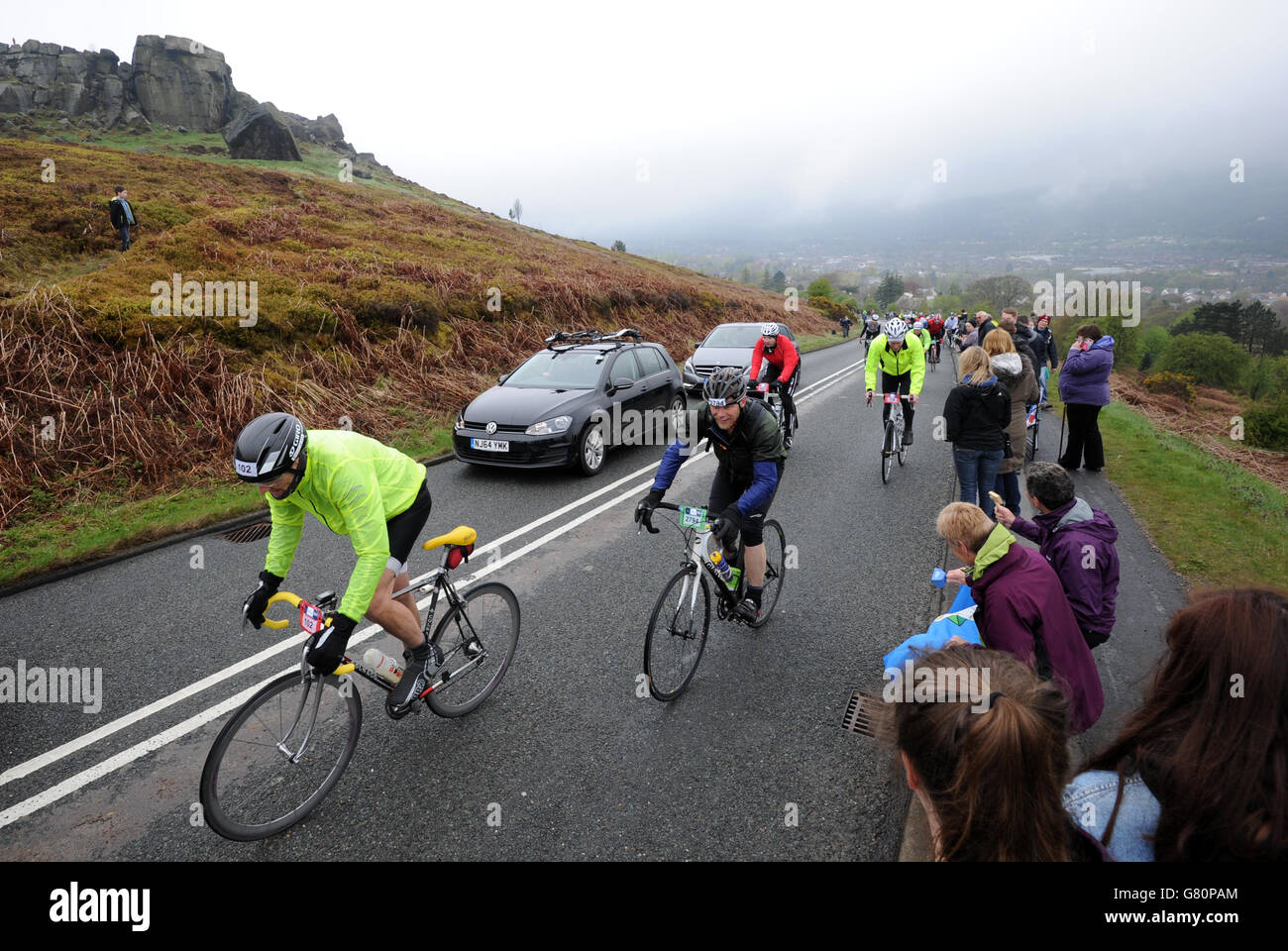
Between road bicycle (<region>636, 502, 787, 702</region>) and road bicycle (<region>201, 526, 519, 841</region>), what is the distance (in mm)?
1245

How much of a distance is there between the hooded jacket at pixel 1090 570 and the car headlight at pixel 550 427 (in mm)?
6336

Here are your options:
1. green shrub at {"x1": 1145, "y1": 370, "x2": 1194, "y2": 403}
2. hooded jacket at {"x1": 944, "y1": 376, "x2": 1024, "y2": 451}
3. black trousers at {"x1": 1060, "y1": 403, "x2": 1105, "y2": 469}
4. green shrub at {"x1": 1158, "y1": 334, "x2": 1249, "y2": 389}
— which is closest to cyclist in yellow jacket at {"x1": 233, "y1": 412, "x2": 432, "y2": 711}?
hooded jacket at {"x1": 944, "y1": 376, "x2": 1024, "y2": 451}

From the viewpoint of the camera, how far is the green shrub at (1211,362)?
164 feet

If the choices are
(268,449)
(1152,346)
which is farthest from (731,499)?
(1152,346)

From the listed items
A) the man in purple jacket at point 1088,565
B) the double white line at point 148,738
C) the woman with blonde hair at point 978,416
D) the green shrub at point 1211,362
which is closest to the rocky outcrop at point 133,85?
the double white line at point 148,738

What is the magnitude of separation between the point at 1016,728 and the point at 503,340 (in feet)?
55.4

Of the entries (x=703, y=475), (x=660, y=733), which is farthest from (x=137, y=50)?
(x=660, y=733)

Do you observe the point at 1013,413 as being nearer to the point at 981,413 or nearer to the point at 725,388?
the point at 981,413

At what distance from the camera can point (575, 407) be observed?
8891 mm

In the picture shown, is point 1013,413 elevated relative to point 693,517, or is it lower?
elevated

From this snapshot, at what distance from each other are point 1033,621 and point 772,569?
2.29 m

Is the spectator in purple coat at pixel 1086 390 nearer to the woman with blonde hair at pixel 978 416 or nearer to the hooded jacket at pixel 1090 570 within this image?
the woman with blonde hair at pixel 978 416

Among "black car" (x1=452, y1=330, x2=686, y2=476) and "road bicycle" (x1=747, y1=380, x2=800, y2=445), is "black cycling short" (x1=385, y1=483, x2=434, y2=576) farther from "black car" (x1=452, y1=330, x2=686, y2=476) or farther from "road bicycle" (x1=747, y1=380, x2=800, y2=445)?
"road bicycle" (x1=747, y1=380, x2=800, y2=445)

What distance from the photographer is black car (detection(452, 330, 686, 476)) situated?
8547 millimetres
